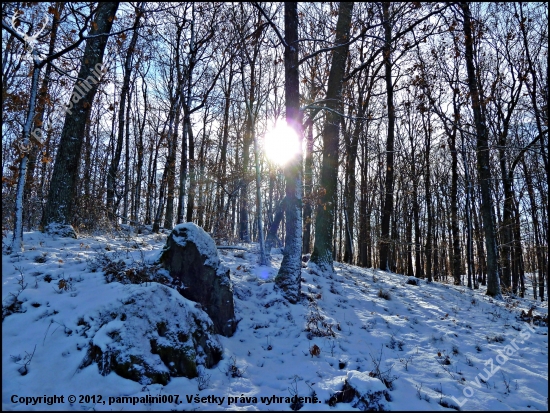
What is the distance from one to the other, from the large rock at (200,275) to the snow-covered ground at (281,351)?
15.7 inches

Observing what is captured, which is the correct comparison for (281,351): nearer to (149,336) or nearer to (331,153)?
(149,336)

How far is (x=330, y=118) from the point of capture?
33.2ft

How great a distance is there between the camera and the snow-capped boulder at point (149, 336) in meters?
3.53

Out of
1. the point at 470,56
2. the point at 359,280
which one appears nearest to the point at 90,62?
the point at 359,280

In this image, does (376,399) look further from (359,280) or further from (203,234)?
(359,280)

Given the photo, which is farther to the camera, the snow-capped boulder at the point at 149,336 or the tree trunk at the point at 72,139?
the tree trunk at the point at 72,139

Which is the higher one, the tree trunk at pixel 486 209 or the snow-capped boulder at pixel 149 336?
the tree trunk at pixel 486 209

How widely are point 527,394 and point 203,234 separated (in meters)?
5.60

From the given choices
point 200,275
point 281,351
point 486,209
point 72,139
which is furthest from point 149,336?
point 486,209

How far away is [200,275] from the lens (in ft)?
17.7

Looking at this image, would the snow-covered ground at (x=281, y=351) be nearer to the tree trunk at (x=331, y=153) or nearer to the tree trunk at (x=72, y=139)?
the tree trunk at (x=72, y=139)

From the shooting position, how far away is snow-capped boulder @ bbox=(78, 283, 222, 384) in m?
3.53

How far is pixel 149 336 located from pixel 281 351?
7.61ft

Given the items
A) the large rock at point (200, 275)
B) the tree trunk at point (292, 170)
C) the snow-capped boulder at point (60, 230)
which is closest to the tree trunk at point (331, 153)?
the tree trunk at point (292, 170)
